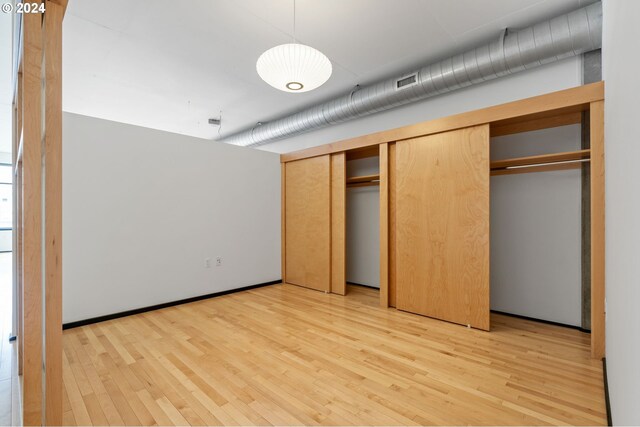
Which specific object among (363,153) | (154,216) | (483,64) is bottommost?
(154,216)

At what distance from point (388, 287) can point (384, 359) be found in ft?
4.63

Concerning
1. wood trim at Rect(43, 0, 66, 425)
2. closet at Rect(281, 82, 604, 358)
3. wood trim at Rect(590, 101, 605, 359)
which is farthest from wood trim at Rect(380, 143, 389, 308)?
wood trim at Rect(43, 0, 66, 425)

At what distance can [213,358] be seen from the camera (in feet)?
7.99

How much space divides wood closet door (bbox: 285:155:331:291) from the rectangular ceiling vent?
1.39 m

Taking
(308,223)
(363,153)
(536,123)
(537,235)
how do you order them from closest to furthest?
1. (536,123)
2. (537,235)
3. (363,153)
4. (308,223)

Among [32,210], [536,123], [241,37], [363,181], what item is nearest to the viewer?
[32,210]

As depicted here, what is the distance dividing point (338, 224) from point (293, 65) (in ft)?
8.32

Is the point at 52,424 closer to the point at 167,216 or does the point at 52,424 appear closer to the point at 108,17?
the point at 167,216

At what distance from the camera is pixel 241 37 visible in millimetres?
3092

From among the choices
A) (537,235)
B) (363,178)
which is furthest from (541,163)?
(363,178)

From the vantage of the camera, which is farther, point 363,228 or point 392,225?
point 363,228

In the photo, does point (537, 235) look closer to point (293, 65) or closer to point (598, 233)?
point (598, 233)

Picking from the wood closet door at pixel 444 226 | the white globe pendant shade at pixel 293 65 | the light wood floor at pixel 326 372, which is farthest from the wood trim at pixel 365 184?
the white globe pendant shade at pixel 293 65

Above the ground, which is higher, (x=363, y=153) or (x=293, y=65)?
(x=293, y=65)
